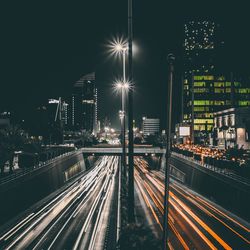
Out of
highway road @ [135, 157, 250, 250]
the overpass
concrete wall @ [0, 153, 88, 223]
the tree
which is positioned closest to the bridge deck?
the overpass

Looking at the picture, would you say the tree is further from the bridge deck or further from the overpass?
the bridge deck

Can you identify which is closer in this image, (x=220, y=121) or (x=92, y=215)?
(x=92, y=215)

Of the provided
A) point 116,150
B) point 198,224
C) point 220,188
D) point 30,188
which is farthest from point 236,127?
point 198,224

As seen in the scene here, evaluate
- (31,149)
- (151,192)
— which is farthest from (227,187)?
(31,149)

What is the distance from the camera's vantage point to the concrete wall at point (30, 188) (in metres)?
36.2

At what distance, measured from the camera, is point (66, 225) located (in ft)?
116

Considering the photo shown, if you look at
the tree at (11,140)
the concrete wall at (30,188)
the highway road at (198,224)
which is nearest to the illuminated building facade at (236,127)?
the concrete wall at (30,188)

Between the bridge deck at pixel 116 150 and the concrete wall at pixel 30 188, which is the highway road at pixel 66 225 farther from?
the bridge deck at pixel 116 150

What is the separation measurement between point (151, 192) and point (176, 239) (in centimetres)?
2847

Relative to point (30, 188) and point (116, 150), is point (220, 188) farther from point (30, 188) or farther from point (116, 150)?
point (116, 150)

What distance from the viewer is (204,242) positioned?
27516 millimetres

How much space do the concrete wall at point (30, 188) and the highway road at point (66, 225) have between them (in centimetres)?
149

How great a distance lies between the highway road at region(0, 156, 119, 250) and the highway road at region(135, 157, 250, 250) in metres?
5.13

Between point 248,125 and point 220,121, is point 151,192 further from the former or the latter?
point 220,121
